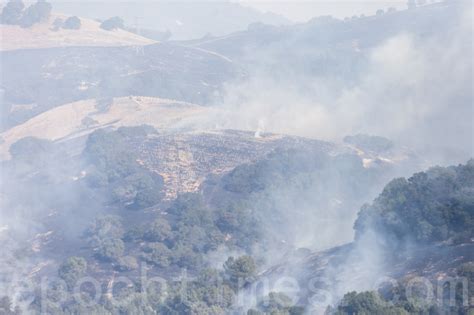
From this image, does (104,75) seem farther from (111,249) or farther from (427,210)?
(427,210)

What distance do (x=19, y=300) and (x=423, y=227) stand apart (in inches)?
1231

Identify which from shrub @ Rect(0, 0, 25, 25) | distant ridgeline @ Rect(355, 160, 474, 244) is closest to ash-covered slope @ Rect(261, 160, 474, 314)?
distant ridgeline @ Rect(355, 160, 474, 244)

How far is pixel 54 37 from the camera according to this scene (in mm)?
127688

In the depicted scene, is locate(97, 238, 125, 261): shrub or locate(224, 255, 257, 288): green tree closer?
locate(224, 255, 257, 288): green tree

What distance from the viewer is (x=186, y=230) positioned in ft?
186

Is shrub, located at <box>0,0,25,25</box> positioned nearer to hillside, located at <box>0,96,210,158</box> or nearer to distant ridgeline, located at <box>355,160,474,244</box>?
hillside, located at <box>0,96,210,158</box>

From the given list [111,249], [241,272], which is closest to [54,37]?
[111,249]

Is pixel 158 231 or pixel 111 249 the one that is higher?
pixel 158 231

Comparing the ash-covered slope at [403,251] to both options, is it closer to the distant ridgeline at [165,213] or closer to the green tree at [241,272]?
the green tree at [241,272]

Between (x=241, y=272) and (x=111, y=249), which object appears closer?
(x=241, y=272)

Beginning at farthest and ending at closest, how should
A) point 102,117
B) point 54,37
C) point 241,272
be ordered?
point 54,37
point 102,117
point 241,272

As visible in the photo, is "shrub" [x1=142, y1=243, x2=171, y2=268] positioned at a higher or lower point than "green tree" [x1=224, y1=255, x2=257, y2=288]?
lower

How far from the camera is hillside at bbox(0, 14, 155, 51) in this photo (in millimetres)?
125250

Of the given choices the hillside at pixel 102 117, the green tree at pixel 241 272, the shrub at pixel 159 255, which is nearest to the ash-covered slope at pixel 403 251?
the green tree at pixel 241 272
